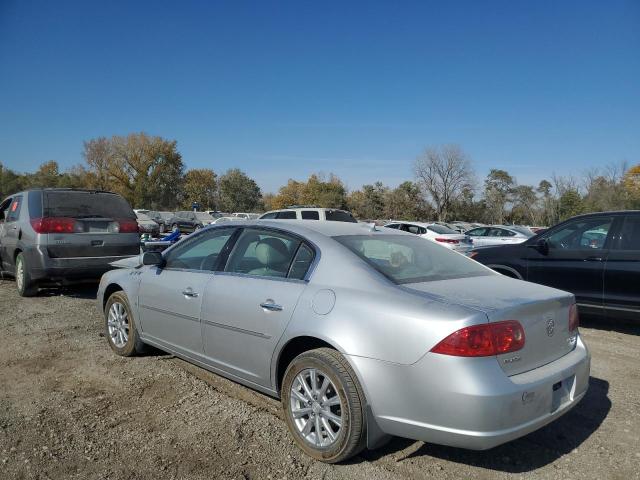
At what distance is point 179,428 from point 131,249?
5.37 metres

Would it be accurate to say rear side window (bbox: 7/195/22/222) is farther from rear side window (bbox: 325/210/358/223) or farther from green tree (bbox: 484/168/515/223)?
green tree (bbox: 484/168/515/223)

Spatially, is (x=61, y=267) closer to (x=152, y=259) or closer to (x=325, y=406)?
(x=152, y=259)

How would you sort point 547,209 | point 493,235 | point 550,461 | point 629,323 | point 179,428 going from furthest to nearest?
point 547,209, point 493,235, point 629,323, point 179,428, point 550,461

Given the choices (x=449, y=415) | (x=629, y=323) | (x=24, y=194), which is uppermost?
(x=24, y=194)

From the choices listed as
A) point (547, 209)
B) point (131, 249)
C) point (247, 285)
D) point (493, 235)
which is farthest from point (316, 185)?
point (247, 285)

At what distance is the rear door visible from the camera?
7.47 m

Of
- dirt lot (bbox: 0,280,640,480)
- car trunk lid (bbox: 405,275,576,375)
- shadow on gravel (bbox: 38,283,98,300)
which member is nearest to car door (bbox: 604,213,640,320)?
dirt lot (bbox: 0,280,640,480)

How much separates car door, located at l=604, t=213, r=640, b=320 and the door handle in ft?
15.8

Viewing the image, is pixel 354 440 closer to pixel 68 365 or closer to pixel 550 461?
pixel 550 461

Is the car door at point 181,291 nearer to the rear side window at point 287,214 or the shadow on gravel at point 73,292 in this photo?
the shadow on gravel at point 73,292

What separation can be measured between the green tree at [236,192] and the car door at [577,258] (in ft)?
223

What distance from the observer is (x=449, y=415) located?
2500 millimetres

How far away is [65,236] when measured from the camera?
7477 millimetres

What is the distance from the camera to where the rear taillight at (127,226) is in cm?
809
